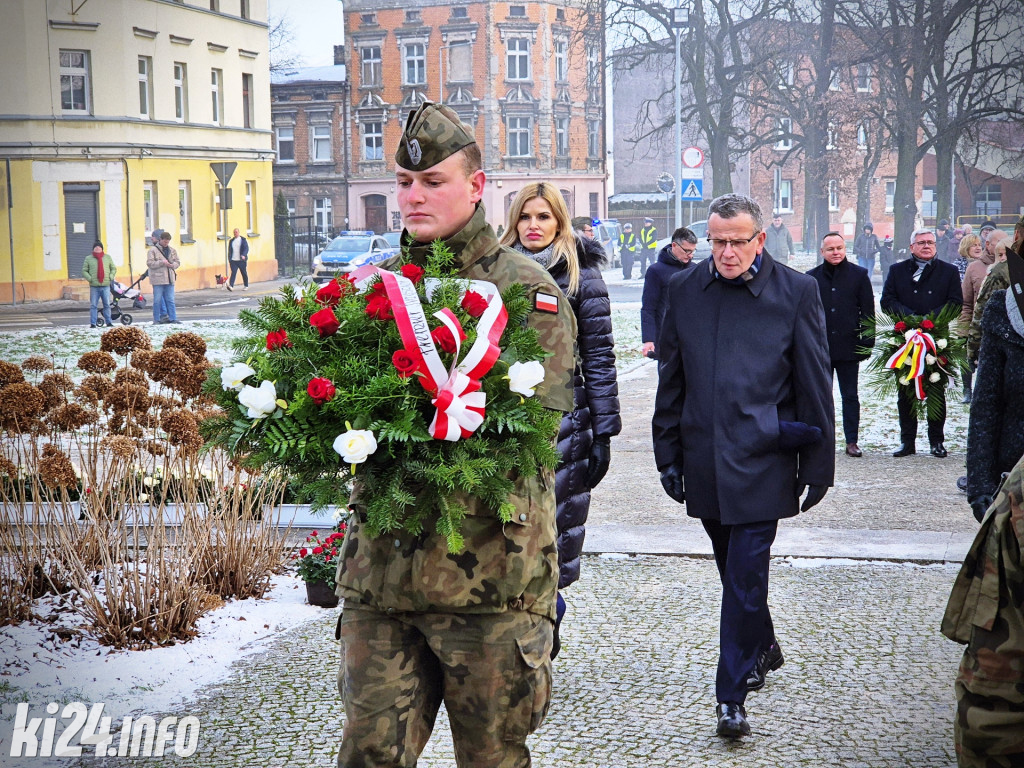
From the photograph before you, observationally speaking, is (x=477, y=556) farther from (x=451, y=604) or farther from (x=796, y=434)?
(x=796, y=434)

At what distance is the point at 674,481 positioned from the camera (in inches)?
185

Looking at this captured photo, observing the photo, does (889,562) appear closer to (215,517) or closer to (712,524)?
(712,524)

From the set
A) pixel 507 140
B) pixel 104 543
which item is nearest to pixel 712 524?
pixel 104 543

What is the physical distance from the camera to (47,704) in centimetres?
495

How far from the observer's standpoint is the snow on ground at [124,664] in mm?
5000

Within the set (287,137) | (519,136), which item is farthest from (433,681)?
(287,137)

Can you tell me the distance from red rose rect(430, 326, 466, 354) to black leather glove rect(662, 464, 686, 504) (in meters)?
2.19

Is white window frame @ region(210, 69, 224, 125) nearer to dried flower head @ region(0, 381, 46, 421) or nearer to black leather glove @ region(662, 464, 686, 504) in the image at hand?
dried flower head @ region(0, 381, 46, 421)

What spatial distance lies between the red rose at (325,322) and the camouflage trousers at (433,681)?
66 cm

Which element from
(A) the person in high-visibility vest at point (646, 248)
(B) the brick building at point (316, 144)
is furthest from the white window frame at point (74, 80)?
(A) the person in high-visibility vest at point (646, 248)

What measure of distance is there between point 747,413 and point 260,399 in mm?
2300

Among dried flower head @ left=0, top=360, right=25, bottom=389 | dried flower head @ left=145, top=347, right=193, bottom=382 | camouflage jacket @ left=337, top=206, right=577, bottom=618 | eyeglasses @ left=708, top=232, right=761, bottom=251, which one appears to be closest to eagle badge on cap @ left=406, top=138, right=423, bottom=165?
camouflage jacket @ left=337, top=206, right=577, bottom=618

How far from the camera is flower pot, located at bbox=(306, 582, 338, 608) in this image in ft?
20.3

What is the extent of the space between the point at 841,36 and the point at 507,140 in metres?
9.07
